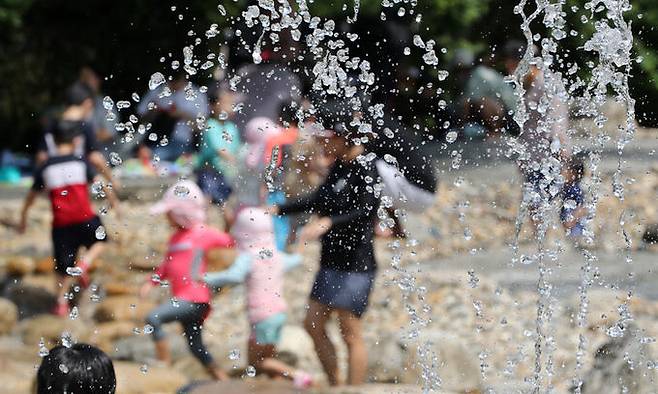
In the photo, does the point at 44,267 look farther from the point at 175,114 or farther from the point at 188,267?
the point at 188,267

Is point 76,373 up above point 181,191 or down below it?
below

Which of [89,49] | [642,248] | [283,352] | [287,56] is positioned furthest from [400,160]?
[89,49]

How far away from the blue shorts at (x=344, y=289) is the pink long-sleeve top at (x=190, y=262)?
2.57ft

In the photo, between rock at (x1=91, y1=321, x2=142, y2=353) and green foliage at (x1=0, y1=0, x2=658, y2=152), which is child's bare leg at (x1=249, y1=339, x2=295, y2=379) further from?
green foliage at (x1=0, y1=0, x2=658, y2=152)

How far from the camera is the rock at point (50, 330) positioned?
675 cm

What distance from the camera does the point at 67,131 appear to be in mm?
7652

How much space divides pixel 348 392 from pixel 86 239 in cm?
296

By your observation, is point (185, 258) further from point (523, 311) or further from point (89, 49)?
point (89, 49)

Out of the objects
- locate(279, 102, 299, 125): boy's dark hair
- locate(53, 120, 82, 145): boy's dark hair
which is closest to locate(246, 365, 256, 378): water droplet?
locate(279, 102, 299, 125): boy's dark hair

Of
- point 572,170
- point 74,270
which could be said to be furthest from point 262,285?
point 572,170

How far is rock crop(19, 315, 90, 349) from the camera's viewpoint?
22.1ft

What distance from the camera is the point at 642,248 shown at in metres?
8.63

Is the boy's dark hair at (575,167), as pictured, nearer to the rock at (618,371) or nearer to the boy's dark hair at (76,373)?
the rock at (618,371)

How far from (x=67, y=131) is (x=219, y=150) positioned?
1076mm
